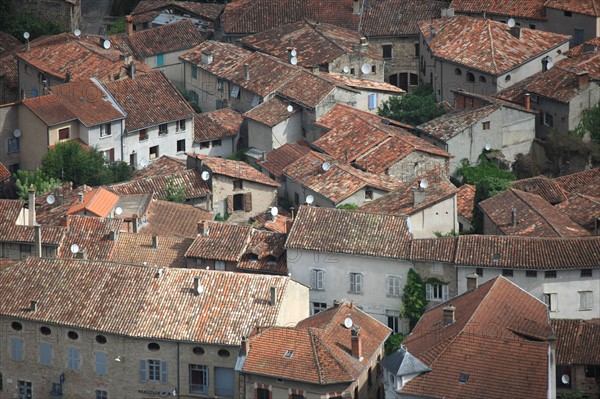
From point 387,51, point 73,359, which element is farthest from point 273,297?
point 387,51

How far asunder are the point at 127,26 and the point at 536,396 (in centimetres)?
6061

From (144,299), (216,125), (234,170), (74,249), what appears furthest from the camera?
(216,125)

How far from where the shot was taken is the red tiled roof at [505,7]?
128 metres

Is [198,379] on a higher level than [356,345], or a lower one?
lower

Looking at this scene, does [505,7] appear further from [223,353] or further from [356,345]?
[223,353]

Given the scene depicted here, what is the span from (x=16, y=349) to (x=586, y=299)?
27457mm

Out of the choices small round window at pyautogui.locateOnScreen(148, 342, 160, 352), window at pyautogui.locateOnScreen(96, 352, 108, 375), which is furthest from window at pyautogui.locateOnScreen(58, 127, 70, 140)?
small round window at pyautogui.locateOnScreen(148, 342, 160, 352)

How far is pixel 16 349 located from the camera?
92.1 meters

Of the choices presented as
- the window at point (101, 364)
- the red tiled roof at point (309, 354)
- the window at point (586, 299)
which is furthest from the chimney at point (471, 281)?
the window at point (101, 364)

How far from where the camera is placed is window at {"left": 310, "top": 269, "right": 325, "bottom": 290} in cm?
9706

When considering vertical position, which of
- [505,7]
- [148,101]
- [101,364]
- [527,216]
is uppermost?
[505,7]

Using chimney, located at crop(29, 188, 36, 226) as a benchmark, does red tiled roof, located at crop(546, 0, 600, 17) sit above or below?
above

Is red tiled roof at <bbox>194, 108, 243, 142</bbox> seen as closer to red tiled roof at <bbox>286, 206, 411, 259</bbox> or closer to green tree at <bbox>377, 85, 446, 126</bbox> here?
green tree at <bbox>377, 85, 446, 126</bbox>

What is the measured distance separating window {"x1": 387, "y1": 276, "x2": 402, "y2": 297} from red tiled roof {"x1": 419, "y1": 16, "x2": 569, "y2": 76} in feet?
88.3
